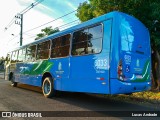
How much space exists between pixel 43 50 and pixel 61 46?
241 cm

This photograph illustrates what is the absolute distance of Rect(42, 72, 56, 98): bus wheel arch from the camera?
41.1 ft

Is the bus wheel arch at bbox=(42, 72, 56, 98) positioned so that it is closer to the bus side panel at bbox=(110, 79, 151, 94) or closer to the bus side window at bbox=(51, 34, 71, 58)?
the bus side window at bbox=(51, 34, 71, 58)

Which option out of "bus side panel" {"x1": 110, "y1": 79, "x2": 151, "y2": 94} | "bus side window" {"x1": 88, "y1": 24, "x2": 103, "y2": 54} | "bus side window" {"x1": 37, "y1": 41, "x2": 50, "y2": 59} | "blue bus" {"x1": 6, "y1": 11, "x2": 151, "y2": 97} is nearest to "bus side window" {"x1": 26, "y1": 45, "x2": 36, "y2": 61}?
"bus side window" {"x1": 37, "y1": 41, "x2": 50, "y2": 59}

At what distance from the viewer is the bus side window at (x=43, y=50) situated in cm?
1364

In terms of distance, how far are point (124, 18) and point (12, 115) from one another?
16.2 feet

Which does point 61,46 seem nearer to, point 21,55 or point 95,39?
point 95,39

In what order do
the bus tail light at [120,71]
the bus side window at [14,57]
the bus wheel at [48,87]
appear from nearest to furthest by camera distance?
the bus tail light at [120,71] < the bus wheel at [48,87] < the bus side window at [14,57]

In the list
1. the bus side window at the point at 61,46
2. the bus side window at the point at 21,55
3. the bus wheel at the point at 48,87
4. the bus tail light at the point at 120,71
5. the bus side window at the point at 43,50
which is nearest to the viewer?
the bus tail light at the point at 120,71

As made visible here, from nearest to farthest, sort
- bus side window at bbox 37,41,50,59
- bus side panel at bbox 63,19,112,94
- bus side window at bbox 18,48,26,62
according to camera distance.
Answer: bus side panel at bbox 63,19,112,94 → bus side window at bbox 37,41,50,59 → bus side window at bbox 18,48,26,62

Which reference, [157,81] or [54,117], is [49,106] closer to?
[54,117]

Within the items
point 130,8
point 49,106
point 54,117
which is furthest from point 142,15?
point 54,117

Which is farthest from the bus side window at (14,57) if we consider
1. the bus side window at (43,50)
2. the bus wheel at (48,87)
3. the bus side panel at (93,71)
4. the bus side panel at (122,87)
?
the bus side panel at (122,87)

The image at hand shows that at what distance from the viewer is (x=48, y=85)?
13.0 m

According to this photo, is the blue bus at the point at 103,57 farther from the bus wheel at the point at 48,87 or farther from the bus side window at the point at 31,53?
the bus side window at the point at 31,53
